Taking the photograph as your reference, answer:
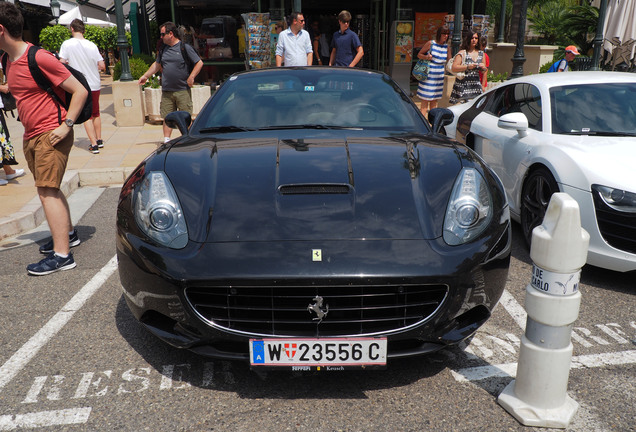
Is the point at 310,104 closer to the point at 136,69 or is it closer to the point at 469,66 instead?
the point at 469,66

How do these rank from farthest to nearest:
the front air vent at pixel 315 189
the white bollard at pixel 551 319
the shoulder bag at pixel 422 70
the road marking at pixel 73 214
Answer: the shoulder bag at pixel 422 70 < the road marking at pixel 73 214 < the front air vent at pixel 315 189 < the white bollard at pixel 551 319

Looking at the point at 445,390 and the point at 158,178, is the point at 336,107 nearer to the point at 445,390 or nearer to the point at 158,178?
the point at 158,178

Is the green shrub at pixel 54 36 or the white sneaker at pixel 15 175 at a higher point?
the green shrub at pixel 54 36

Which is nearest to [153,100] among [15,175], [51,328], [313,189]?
[15,175]

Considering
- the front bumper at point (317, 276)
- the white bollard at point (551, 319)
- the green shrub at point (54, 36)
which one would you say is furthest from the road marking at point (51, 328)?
the green shrub at point (54, 36)

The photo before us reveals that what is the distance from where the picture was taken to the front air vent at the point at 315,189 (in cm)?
281

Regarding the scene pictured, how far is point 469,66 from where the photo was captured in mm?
8125

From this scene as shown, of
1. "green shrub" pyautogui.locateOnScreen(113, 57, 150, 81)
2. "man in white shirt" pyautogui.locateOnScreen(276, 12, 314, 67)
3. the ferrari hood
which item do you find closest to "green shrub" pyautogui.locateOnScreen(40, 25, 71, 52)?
"green shrub" pyautogui.locateOnScreen(113, 57, 150, 81)

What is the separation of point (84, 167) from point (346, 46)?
4700mm

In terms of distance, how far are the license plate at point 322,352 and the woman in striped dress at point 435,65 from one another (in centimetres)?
725

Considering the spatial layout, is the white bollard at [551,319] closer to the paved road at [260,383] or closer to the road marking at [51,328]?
the paved road at [260,383]

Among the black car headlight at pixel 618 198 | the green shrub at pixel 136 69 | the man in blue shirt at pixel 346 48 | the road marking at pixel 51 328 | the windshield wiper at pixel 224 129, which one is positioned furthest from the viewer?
the green shrub at pixel 136 69

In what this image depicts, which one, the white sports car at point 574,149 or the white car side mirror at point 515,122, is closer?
the white sports car at point 574,149

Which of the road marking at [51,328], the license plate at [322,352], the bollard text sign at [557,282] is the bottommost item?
the road marking at [51,328]
